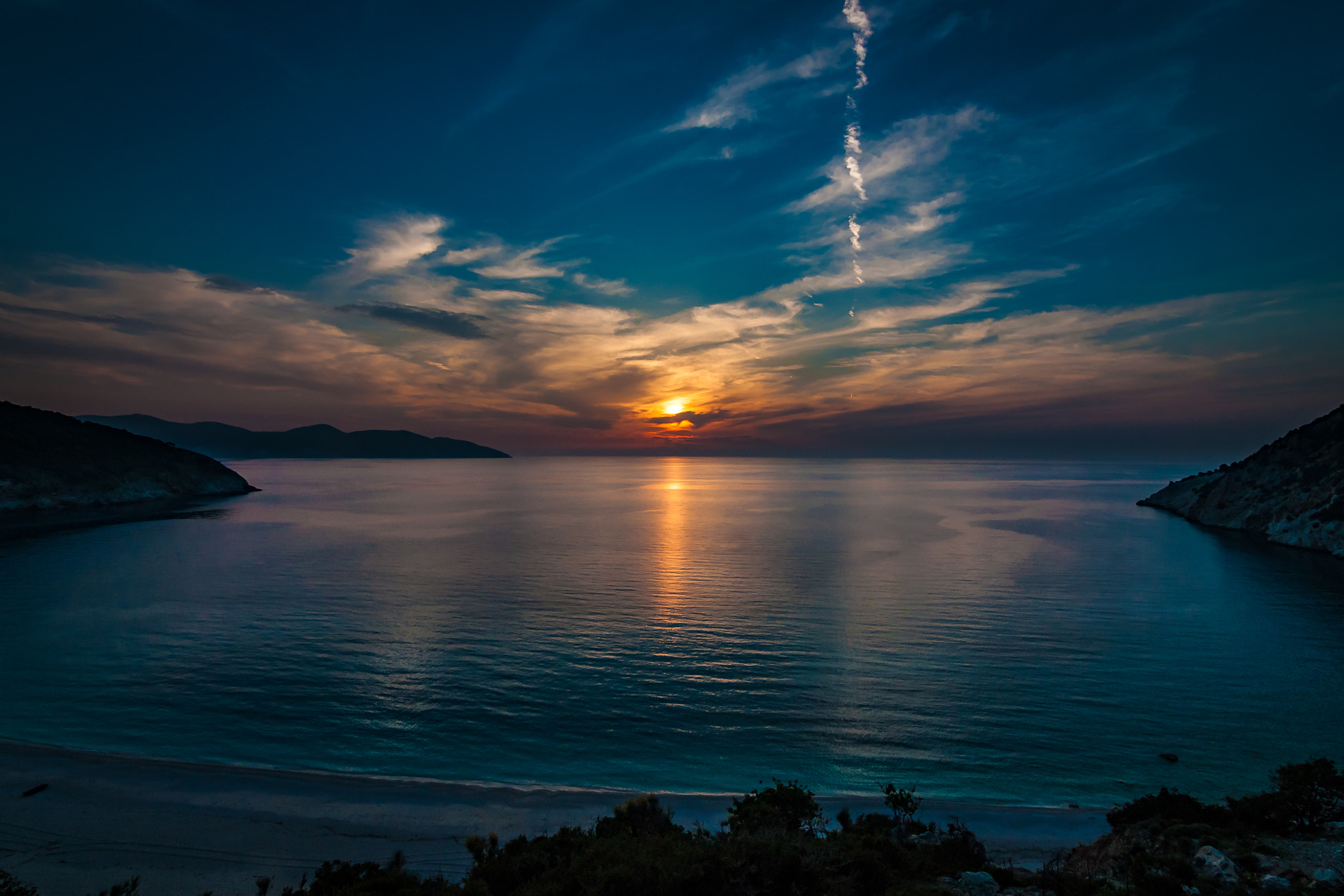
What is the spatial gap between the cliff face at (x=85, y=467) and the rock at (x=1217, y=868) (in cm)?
14439

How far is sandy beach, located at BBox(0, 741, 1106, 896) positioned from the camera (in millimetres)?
14375

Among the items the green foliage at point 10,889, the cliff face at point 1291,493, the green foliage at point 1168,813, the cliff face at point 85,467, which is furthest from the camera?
the cliff face at point 85,467

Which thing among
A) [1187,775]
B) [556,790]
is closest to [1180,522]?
[1187,775]

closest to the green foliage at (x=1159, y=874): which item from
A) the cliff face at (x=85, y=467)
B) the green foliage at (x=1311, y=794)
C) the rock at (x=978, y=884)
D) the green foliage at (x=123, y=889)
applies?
the rock at (x=978, y=884)

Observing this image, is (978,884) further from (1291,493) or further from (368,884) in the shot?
(1291,493)

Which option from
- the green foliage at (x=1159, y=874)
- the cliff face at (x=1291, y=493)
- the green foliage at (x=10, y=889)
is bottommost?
the green foliage at (x=10, y=889)

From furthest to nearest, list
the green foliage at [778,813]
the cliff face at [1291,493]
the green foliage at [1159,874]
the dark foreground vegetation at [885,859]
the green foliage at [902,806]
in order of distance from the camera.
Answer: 1. the cliff face at [1291,493]
2. the green foliage at [902,806]
3. the green foliage at [778,813]
4. the dark foreground vegetation at [885,859]
5. the green foliage at [1159,874]

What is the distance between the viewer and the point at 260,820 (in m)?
16.5

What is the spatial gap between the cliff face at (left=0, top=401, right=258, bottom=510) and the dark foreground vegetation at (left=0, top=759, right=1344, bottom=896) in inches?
5074

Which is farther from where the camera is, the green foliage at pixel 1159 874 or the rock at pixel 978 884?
the rock at pixel 978 884

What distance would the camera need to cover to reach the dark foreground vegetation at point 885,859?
36.3ft

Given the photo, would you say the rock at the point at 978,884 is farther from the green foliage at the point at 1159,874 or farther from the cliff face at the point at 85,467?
the cliff face at the point at 85,467

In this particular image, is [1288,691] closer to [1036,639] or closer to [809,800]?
[1036,639]

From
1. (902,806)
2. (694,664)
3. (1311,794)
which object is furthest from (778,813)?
(694,664)
